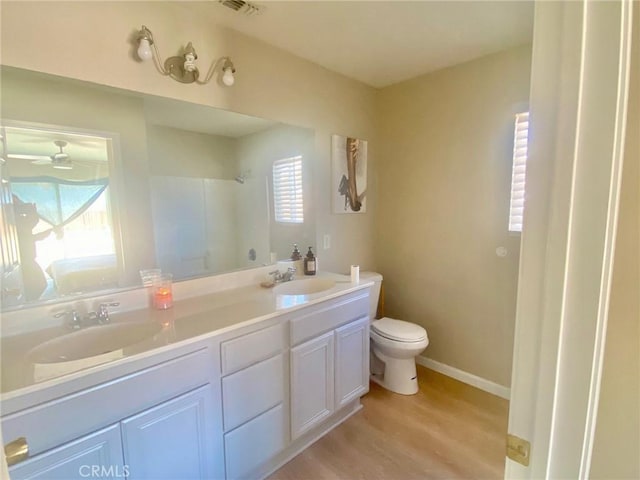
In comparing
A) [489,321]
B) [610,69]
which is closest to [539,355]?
[610,69]

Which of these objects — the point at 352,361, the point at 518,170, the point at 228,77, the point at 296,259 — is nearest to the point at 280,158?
the point at 228,77

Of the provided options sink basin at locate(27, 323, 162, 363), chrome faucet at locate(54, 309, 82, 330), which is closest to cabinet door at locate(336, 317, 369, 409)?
sink basin at locate(27, 323, 162, 363)

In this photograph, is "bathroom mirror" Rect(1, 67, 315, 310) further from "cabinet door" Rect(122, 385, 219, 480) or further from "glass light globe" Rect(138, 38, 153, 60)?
"cabinet door" Rect(122, 385, 219, 480)

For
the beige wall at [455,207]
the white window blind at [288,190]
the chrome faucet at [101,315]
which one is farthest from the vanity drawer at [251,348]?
the beige wall at [455,207]

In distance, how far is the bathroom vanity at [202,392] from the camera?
3.15ft

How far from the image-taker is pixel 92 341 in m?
1.34

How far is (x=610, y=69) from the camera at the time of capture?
44 cm

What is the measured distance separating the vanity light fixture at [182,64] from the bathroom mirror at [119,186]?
5.6 inches

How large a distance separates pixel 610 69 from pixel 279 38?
1.91 metres

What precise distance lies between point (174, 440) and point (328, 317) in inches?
36.3

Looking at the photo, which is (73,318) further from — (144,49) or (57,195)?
(144,49)

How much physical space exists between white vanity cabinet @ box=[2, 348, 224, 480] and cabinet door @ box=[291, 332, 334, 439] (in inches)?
17.1

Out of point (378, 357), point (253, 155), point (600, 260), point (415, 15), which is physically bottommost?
point (378, 357)

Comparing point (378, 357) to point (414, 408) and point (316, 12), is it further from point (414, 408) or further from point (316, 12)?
point (316, 12)
